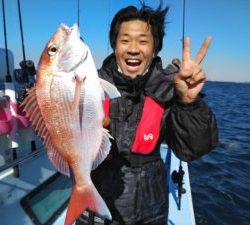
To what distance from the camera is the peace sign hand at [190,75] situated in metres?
2.24

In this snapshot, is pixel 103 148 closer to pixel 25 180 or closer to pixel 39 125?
pixel 39 125

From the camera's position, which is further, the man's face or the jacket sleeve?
the man's face

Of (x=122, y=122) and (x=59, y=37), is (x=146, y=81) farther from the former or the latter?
(x=59, y=37)

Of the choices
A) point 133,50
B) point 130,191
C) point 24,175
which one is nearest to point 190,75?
point 133,50

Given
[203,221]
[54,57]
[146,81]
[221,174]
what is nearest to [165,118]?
[146,81]

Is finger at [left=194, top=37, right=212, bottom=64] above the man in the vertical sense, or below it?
above

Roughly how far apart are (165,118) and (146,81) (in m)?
0.33

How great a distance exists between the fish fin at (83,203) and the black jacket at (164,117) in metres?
0.52

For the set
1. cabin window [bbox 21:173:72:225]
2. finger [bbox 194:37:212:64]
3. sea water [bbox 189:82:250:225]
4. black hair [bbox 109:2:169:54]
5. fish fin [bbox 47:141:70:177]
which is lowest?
sea water [bbox 189:82:250:225]

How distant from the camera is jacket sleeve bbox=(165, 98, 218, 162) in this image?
2361 millimetres

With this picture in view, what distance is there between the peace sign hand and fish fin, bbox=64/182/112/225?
3.01 ft

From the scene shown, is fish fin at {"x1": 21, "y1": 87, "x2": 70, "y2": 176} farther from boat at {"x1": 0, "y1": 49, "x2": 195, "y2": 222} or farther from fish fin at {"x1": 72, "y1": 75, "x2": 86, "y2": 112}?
boat at {"x1": 0, "y1": 49, "x2": 195, "y2": 222}

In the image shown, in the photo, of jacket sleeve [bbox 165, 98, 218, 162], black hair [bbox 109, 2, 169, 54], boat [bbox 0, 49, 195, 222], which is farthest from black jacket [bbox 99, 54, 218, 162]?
boat [bbox 0, 49, 195, 222]

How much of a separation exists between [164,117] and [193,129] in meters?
0.31
